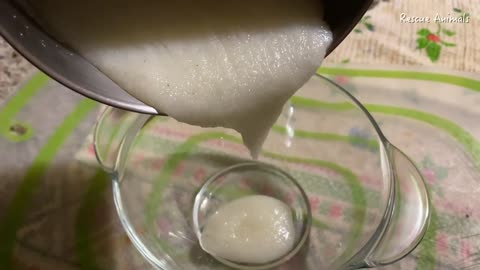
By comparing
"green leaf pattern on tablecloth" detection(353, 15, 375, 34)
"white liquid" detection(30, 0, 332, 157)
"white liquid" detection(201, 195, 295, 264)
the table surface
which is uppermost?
"white liquid" detection(30, 0, 332, 157)

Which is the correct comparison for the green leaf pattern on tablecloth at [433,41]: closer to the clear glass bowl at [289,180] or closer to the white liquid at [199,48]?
the clear glass bowl at [289,180]

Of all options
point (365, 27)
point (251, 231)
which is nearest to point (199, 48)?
point (251, 231)

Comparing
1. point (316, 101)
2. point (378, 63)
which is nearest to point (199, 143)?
point (316, 101)

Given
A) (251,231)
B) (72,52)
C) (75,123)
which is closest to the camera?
(72,52)

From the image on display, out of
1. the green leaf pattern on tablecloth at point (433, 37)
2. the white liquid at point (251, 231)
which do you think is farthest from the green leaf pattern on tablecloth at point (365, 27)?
the white liquid at point (251, 231)

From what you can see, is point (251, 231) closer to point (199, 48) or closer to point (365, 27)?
point (199, 48)

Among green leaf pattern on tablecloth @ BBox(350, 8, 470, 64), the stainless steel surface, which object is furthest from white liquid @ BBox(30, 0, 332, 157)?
green leaf pattern on tablecloth @ BBox(350, 8, 470, 64)

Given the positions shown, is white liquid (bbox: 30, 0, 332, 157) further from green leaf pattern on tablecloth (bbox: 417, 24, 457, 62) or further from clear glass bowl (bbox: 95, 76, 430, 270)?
green leaf pattern on tablecloth (bbox: 417, 24, 457, 62)
